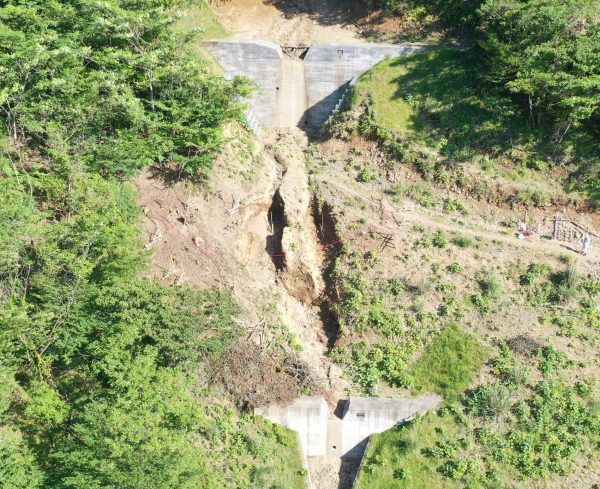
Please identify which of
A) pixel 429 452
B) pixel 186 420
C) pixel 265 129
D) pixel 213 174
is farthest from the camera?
pixel 265 129

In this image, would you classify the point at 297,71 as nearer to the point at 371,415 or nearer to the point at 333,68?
the point at 333,68

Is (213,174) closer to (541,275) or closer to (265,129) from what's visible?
(265,129)

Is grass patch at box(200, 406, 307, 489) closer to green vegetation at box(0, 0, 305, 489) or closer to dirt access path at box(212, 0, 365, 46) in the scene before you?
green vegetation at box(0, 0, 305, 489)

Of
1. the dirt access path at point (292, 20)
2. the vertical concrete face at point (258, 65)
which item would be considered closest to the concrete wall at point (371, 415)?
the vertical concrete face at point (258, 65)

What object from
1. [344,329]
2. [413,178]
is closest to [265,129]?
[413,178]

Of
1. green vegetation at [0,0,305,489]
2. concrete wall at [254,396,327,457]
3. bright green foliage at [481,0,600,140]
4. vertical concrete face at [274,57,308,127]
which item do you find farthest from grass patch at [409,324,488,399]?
vertical concrete face at [274,57,308,127]

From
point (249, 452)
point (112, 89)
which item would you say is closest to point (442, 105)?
point (112, 89)

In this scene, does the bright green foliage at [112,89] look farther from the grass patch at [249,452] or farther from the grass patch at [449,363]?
the grass patch at [449,363]

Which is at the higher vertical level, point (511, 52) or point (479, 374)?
point (511, 52)
